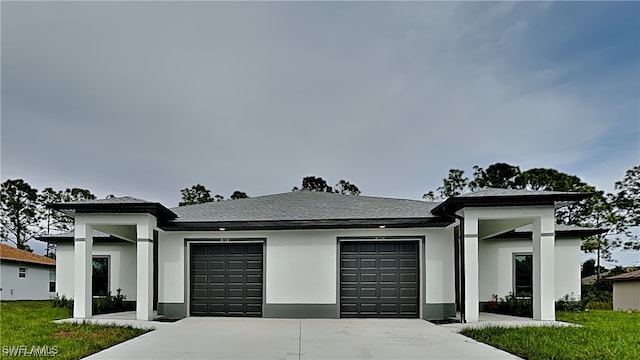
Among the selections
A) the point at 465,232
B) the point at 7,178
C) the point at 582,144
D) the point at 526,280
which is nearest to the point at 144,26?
the point at 465,232

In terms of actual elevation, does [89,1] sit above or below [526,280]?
above

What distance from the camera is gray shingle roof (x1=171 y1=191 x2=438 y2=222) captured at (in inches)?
521

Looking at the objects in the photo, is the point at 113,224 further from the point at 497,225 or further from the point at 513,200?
the point at 497,225

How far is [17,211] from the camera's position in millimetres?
35375

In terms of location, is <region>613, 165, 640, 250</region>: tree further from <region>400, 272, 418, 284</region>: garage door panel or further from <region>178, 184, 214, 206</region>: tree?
<region>178, 184, 214, 206</region>: tree

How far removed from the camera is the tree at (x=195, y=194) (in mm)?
36125

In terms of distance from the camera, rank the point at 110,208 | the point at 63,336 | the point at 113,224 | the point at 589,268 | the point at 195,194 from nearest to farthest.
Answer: the point at 63,336 → the point at 110,208 → the point at 113,224 → the point at 589,268 → the point at 195,194

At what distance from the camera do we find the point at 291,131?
19.6 meters

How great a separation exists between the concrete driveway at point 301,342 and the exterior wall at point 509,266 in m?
4.32

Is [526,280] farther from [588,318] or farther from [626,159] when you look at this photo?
[626,159]

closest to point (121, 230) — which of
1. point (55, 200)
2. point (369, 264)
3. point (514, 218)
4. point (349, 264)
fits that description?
point (349, 264)

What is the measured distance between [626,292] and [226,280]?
55.3 ft

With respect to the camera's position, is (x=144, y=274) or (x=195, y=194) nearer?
(x=144, y=274)

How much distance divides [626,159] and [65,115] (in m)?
25.0
